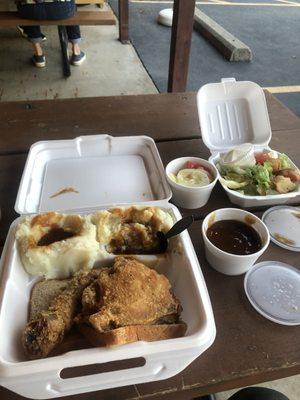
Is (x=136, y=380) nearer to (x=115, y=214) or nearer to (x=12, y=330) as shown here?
(x=12, y=330)

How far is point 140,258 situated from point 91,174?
425mm

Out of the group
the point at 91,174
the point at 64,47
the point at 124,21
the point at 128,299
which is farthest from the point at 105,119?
the point at 124,21

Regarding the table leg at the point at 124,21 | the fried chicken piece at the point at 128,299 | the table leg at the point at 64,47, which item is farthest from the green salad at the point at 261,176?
the table leg at the point at 124,21

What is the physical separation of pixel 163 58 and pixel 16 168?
3013mm

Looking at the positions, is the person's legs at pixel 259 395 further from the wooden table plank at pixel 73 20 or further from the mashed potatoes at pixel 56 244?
the wooden table plank at pixel 73 20

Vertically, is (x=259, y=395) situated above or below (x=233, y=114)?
below

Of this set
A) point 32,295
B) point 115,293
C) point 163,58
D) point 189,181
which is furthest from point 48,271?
point 163,58

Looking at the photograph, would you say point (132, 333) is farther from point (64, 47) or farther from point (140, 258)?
point (64, 47)

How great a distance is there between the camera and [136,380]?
2.11ft

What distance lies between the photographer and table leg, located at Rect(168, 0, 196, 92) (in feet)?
6.62

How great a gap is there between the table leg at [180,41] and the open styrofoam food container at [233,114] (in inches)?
38.7

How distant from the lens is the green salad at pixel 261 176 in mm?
1051

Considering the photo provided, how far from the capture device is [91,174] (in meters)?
1.13

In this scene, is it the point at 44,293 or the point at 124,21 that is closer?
the point at 44,293
